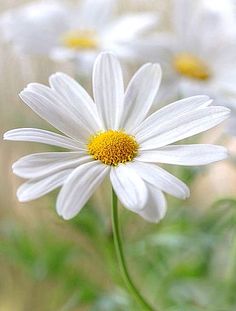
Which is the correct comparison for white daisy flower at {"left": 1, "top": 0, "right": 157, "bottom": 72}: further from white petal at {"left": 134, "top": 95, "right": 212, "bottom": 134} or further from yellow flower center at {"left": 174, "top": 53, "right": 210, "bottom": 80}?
white petal at {"left": 134, "top": 95, "right": 212, "bottom": 134}

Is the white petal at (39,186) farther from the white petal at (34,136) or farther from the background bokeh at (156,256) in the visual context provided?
the background bokeh at (156,256)

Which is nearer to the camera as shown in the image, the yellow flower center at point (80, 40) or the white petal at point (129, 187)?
the white petal at point (129, 187)

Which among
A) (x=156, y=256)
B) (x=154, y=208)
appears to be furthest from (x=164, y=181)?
(x=156, y=256)

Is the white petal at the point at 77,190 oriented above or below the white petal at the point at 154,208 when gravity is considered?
above

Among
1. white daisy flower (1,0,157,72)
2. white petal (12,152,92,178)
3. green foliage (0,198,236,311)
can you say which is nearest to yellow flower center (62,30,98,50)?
white daisy flower (1,0,157,72)

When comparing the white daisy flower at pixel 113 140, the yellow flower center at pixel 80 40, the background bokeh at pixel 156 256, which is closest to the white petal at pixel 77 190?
the white daisy flower at pixel 113 140

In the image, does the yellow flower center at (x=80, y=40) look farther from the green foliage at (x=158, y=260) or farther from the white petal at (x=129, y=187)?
the white petal at (x=129, y=187)

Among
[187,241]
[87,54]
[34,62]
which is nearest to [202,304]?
[187,241]

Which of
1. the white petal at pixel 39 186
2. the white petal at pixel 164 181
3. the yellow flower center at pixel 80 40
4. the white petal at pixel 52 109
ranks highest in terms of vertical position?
the yellow flower center at pixel 80 40
